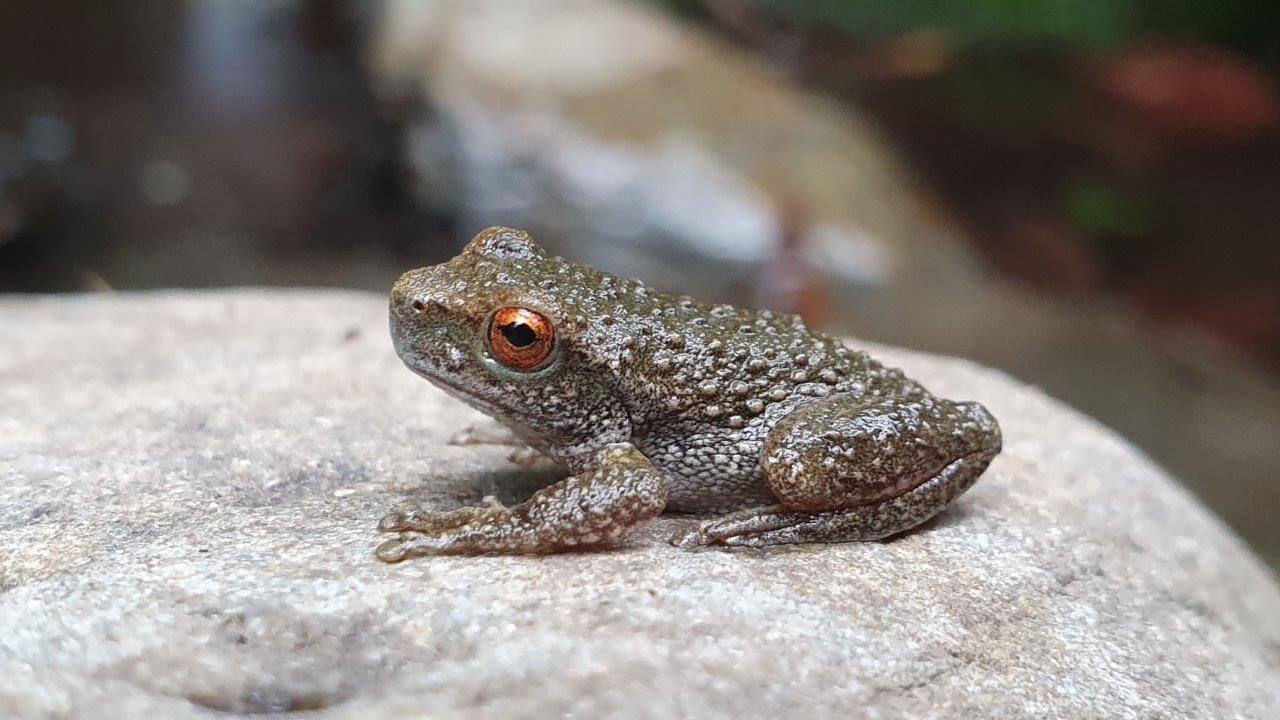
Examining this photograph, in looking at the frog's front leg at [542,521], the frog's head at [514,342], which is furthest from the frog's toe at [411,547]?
the frog's head at [514,342]

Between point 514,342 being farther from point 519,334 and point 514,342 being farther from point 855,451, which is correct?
point 855,451

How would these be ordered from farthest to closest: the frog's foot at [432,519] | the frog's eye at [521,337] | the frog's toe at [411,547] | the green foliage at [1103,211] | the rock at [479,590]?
the green foliage at [1103,211] < the frog's eye at [521,337] < the frog's foot at [432,519] < the frog's toe at [411,547] < the rock at [479,590]

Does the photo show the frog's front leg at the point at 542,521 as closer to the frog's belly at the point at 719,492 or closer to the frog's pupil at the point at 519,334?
the frog's belly at the point at 719,492

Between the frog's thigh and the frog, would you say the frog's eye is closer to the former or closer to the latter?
the frog

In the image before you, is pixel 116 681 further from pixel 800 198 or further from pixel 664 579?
pixel 800 198

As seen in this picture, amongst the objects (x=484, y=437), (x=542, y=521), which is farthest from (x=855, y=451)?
(x=484, y=437)

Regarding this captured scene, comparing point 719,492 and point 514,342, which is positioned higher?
point 514,342
